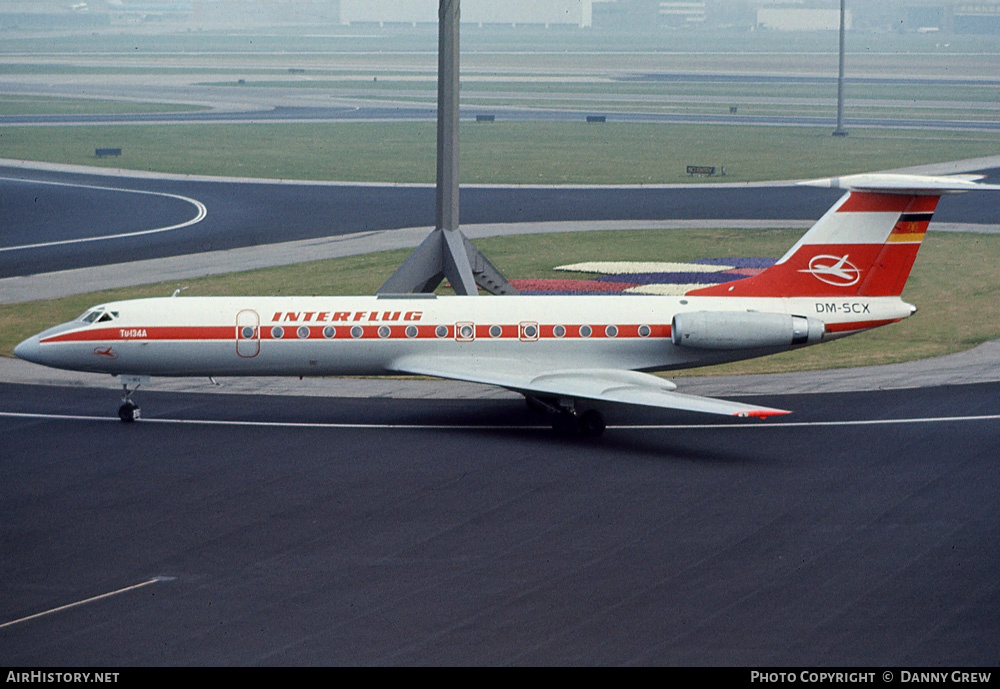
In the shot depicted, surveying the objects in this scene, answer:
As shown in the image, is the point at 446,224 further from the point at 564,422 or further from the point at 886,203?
the point at 886,203

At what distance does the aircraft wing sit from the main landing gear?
63cm

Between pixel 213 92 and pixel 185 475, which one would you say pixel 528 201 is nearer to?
pixel 185 475

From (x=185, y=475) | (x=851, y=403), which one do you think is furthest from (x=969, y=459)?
(x=185, y=475)

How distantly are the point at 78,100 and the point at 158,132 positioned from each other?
35971mm

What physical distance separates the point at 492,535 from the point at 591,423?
7558 mm

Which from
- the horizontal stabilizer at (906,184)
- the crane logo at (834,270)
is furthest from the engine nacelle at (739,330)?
the horizontal stabilizer at (906,184)

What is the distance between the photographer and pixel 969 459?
2781cm

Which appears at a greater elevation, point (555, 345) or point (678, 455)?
point (555, 345)

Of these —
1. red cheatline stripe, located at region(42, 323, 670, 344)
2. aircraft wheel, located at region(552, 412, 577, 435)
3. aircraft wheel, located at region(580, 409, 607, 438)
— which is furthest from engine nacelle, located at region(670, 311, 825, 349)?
aircraft wheel, located at region(552, 412, 577, 435)

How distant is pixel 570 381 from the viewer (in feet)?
98.6

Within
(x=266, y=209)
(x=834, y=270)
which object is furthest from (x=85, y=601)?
(x=266, y=209)

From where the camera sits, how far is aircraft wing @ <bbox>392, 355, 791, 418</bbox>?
2866cm

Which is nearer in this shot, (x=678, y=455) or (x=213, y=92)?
(x=678, y=455)

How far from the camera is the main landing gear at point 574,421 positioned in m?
30.2
